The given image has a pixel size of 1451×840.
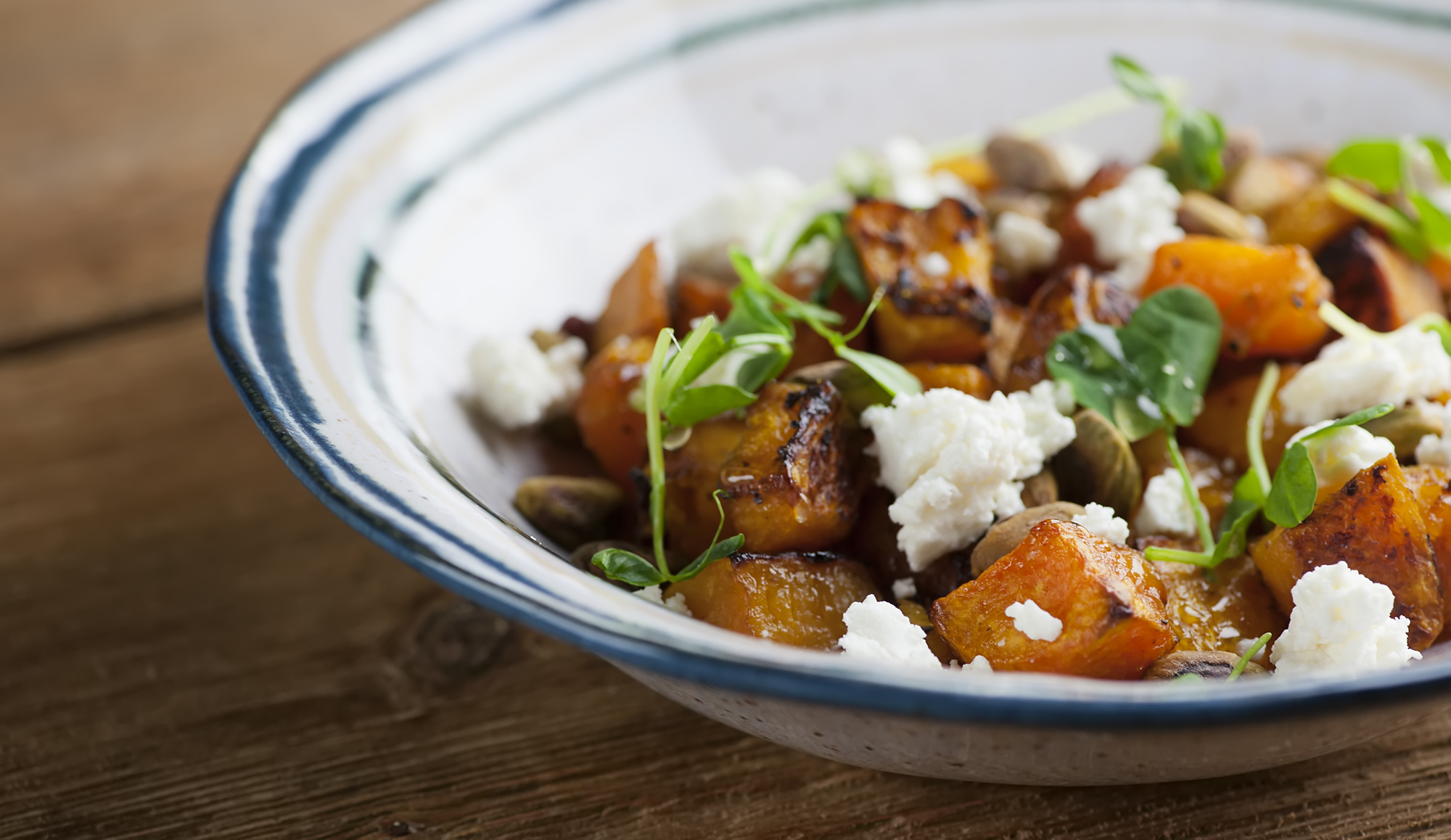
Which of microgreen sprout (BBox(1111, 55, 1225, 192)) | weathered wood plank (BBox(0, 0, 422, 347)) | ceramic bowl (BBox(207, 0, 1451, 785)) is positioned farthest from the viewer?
weathered wood plank (BBox(0, 0, 422, 347))

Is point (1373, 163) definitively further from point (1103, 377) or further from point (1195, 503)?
point (1195, 503)

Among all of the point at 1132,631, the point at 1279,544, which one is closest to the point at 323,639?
the point at 1132,631

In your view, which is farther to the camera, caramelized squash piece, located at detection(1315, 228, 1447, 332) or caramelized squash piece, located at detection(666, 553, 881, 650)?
caramelized squash piece, located at detection(1315, 228, 1447, 332)

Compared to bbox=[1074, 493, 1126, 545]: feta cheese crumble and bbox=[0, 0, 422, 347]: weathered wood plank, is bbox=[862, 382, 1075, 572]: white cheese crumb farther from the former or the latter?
bbox=[0, 0, 422, 347]: weathered wood plank

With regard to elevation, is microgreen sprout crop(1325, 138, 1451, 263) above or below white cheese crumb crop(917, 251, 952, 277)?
below

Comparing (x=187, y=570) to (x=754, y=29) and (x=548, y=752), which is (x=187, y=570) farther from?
(x=754, y=29)

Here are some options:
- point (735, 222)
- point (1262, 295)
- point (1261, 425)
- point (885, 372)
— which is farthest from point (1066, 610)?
point (735, 222)

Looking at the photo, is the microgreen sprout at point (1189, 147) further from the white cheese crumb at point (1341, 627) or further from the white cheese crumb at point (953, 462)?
→ the white cheese crumb at point (1341, 627)

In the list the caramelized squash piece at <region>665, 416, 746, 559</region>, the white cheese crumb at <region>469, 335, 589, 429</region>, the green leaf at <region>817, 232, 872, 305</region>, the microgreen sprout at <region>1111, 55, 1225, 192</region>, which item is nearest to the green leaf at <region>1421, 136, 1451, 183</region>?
the microgreen sprout at <region>1111, 55, 1225, 192</region>

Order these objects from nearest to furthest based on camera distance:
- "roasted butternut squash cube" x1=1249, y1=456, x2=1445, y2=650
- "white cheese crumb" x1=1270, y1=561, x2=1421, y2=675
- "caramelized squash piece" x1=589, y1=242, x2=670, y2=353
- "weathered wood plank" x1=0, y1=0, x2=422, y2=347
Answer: "white cheese crumb" x1=1270, y1=561, x2=1421, y2=675
"roasted butternut squash cube" x1=1249, y1=456, x2=1445, y2=650
"caramelized squash piece" x1=589, y1=242, x2=670, y2=353
"weathered wood plank" x1=0, y1=0, x2=422, y2=347
